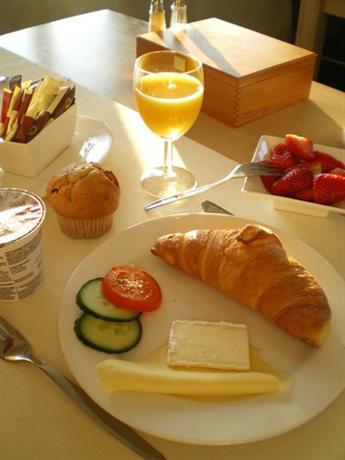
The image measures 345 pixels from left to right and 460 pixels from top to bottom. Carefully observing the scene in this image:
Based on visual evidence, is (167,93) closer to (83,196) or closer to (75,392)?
(83,196)

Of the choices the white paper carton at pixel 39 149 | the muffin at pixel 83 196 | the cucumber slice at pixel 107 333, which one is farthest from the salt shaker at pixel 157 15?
the cucumber slice at pixel 107 333

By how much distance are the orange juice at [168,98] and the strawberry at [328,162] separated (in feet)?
0.98

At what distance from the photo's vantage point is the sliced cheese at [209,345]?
66 centimetres

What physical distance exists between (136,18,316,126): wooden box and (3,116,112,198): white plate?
366 mm

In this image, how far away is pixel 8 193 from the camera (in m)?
0.77

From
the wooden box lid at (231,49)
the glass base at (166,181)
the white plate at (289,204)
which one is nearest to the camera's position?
the white plate at (289,204)

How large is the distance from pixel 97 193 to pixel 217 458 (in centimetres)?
48

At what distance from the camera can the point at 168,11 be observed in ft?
11.6

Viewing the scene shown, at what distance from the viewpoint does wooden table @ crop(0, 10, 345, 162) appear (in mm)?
1307

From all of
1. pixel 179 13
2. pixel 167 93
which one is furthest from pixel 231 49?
pixel 167 93

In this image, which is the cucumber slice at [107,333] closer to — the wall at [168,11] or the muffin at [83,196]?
the muffin at [83,196]

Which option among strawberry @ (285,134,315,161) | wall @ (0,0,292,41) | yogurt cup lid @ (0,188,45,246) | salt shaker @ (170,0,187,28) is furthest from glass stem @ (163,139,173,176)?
wall @ (0,0,292,41)

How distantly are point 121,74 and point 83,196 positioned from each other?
891 millimetres

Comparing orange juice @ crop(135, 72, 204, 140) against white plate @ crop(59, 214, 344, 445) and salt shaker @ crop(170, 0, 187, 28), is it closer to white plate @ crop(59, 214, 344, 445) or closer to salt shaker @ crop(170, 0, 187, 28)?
white plate @ crop(59, 214, 344, 445)
